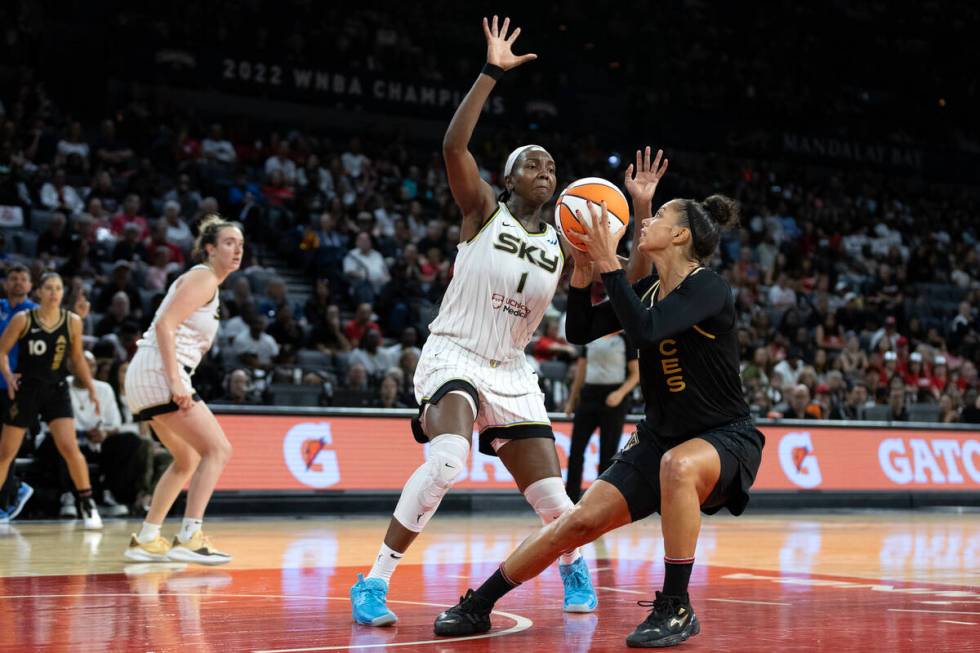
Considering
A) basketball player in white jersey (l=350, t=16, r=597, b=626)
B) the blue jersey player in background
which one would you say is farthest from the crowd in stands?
basketball player in white jersey (l=350, t=16, r=597, b=626)

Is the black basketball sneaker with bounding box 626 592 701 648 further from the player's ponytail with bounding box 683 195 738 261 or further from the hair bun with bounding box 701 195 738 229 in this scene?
the hair bun with bounding box 701 195 738 229

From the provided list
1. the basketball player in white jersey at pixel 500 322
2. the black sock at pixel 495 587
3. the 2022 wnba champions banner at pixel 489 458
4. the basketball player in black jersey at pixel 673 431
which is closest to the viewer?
the basketball player in black jersey at pixel 673 431

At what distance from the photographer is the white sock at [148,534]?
778 centimetres

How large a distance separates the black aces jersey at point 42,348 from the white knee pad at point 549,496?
254 inches

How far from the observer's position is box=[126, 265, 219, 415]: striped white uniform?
7.61 m

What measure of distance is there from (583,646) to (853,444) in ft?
38.1

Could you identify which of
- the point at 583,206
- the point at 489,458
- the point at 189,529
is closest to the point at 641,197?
the point at 583,206

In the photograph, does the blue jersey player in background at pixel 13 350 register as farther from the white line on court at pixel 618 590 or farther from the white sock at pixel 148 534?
the white line on court at pixel 618 590

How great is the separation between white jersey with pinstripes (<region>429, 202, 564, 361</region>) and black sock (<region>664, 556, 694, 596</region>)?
135 cm

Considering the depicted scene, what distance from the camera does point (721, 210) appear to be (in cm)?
507

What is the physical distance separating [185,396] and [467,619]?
10.8 feet

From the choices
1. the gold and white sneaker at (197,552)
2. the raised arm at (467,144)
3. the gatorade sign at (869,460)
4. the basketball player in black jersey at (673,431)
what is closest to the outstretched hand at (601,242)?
the basketball player in black jersey at (673,431)

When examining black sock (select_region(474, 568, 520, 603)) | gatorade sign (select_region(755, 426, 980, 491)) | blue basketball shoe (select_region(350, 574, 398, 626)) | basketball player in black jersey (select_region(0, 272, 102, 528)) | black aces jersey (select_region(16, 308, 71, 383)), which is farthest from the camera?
gatorade sign (select_region(755, 426, 980, 491))

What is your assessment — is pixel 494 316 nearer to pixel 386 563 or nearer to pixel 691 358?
pixel 691 358
